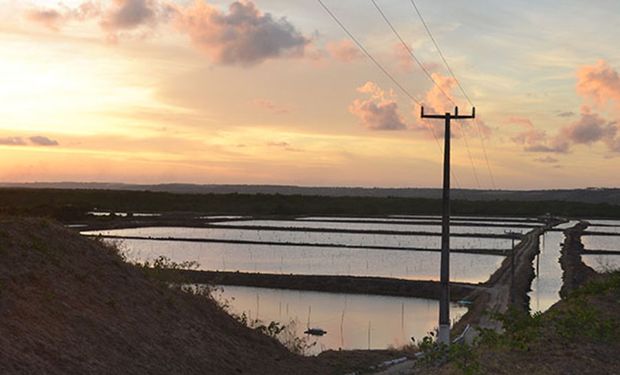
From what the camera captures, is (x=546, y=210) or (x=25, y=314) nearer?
(x=25, y=314)

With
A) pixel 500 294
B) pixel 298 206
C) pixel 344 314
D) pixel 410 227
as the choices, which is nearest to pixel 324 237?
pixel 410 227

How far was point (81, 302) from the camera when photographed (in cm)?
1462

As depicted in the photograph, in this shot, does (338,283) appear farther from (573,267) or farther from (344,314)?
(573,267)

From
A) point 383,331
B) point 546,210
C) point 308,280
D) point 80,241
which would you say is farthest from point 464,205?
point 80,241

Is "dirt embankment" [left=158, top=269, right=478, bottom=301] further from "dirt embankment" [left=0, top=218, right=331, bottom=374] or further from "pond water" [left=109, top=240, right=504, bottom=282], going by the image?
"dirt embankment" [left=0, top=218, right=331, bottom=374]

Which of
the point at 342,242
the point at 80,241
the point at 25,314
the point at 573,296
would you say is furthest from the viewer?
the point at 342,242

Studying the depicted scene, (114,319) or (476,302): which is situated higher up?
(114,319)

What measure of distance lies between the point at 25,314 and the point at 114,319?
2519mm

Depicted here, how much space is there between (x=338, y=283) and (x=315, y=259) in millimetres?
13573

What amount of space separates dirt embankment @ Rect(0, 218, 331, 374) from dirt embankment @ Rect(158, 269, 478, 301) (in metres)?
25.0

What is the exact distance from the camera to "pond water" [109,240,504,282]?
51.6 m

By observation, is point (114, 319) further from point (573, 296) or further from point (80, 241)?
point (573, 296)

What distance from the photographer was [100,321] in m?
14.4

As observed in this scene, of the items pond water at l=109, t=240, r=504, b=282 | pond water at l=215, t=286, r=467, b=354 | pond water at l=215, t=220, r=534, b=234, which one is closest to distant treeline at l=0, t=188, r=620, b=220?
pond water at l=215, t=220, r=534, b=234
